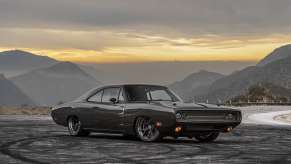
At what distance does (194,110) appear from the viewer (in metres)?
14.3

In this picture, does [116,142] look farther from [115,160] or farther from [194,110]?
[115,160]

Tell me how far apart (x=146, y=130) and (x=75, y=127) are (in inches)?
107

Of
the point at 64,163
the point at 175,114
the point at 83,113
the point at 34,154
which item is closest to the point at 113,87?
the point at 83,113

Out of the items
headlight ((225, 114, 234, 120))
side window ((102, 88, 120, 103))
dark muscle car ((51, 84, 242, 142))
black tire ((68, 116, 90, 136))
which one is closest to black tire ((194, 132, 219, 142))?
dark muscle car ((51, 84, 242, 142))

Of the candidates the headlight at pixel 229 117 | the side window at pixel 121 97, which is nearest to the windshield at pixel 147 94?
the side window at pixel 121 97

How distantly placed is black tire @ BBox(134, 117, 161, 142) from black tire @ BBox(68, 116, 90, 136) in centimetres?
216

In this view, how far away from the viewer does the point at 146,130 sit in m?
14.9

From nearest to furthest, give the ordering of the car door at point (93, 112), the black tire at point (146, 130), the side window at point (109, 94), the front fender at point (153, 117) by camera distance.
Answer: the front fender at point (153, 117)
the black tire at point (146, 130)
the side window at point (109, 94)
the car door at point (93, 112)

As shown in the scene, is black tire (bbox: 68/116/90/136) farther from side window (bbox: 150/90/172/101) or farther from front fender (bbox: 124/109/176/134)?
side window (bbox: 150/90/172/101)

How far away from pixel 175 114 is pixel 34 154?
3.79m

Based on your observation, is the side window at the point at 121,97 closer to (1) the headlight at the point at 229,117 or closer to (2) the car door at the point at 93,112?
(2) the car door at the point at 93,112

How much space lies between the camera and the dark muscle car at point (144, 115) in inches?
562

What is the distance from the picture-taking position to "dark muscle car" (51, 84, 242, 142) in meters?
14.3

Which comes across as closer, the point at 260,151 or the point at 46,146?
the point at 260,151
